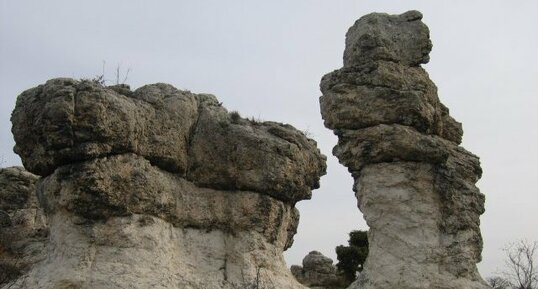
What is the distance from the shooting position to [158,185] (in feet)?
41.1

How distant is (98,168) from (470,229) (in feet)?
21.9

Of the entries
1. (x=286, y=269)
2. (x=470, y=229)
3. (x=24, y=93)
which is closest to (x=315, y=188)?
(x=286, y=269)

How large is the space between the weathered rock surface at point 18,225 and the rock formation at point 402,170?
22.4 feet

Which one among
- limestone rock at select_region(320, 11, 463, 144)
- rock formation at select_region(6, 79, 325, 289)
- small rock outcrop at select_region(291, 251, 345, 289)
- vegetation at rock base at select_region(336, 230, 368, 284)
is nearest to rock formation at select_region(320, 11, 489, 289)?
limestone rock at select_region(320, 11, 463, 144)

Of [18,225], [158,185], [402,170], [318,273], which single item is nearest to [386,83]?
[402,170]

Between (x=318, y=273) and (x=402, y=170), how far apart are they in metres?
18.0

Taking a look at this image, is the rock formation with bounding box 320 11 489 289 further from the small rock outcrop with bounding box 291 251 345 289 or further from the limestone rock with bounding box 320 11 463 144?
the small rock outcrop with bounding box 291 251 345 289

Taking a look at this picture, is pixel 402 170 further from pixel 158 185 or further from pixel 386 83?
pixel 158 185

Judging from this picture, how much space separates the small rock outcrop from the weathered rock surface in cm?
1285

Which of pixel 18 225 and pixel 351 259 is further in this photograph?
pixel 351 259

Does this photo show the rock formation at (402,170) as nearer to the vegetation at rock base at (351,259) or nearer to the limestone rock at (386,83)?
the limestone rock at (386,83)

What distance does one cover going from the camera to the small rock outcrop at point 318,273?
28.2m

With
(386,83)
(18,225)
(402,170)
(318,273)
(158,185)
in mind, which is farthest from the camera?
(318,273)

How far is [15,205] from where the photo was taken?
2020 centimetres
